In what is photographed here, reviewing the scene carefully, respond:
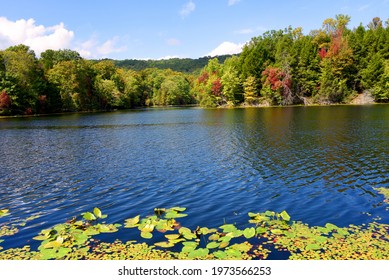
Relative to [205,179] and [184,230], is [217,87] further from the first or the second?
[184,230]

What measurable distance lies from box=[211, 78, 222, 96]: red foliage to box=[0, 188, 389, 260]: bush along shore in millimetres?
100773

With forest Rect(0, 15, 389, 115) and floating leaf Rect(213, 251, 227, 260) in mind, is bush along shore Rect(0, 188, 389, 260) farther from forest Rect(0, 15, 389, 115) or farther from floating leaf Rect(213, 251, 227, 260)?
forest Rect(0, 15, 389, 115)

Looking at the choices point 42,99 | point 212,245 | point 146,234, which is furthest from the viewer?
point 42,99

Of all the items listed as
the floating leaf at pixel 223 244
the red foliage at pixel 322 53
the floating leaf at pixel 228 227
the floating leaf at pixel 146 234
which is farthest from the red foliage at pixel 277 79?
the floating leaf at pixel 223 244

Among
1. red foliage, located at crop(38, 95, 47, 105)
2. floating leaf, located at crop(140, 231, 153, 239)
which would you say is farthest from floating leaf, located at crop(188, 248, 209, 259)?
red foliage, located at crop(38, 95, 47, 105)

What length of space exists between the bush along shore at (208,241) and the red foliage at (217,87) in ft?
331

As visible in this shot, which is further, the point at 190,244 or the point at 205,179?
the point at 205,179

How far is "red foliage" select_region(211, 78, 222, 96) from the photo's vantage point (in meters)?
111

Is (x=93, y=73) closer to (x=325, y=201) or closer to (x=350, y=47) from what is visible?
(x=350, y=47)

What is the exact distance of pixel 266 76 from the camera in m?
103

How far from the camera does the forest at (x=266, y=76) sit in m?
94.1

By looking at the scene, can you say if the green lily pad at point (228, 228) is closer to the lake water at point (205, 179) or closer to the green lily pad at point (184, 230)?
the lake water at point (205, 179)

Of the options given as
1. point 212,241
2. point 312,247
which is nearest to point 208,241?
point 212,241

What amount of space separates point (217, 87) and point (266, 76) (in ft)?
57.7
